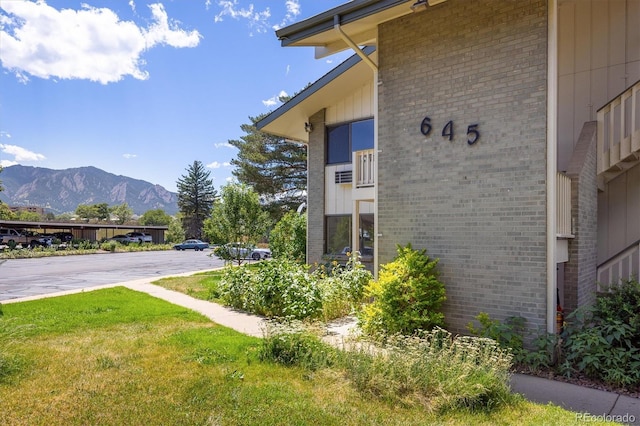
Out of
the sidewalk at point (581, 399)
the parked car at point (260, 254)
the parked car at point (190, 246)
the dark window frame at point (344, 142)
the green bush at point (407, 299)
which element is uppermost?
the dark window frame at point (344, 142)

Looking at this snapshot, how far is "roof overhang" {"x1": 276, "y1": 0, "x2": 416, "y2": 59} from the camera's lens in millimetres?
6016

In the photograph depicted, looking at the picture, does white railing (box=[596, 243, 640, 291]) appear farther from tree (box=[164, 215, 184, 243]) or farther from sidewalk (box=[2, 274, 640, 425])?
tree (box=[164, 215, 184, 243])

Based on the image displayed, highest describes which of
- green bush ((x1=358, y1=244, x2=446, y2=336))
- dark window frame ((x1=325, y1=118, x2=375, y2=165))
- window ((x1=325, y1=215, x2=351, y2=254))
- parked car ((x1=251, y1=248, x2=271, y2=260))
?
dark window frame ((x1=325, y1=118, x2=375, y2=165))

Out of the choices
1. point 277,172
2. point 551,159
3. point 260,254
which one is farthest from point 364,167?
point 277,172

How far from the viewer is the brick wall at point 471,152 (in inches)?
213

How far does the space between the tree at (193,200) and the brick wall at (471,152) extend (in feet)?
181

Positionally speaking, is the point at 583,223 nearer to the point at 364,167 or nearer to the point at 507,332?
the point at 507,332

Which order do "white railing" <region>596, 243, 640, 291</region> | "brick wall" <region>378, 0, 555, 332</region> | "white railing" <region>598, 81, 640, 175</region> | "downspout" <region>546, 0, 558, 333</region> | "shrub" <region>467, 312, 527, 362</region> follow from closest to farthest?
1. "shrub" <region>467, 312, 527, 362</region>
2. "downspout" <region>546, 0, 558, 333</region>
3. "brick wall" <region>378, 0, 555, 332</region>
4. "white railing" <region>598, 81, 640, 175</region>
5. "white railing" <region>596, 243, 640, 291</region>

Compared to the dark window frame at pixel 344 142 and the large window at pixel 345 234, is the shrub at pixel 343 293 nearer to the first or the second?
the large window at pixel 345 234

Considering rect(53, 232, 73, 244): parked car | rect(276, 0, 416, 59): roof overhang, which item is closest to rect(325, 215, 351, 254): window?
rect(276, 0, 416, 59): roof overhang

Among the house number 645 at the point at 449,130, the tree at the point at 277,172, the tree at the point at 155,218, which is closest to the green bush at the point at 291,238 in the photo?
the house number 645 at the point at 449,130

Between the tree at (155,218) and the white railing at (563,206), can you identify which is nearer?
the white railing at (563,206)

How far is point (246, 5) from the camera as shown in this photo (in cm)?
1335

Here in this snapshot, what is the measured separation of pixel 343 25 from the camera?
635cm
